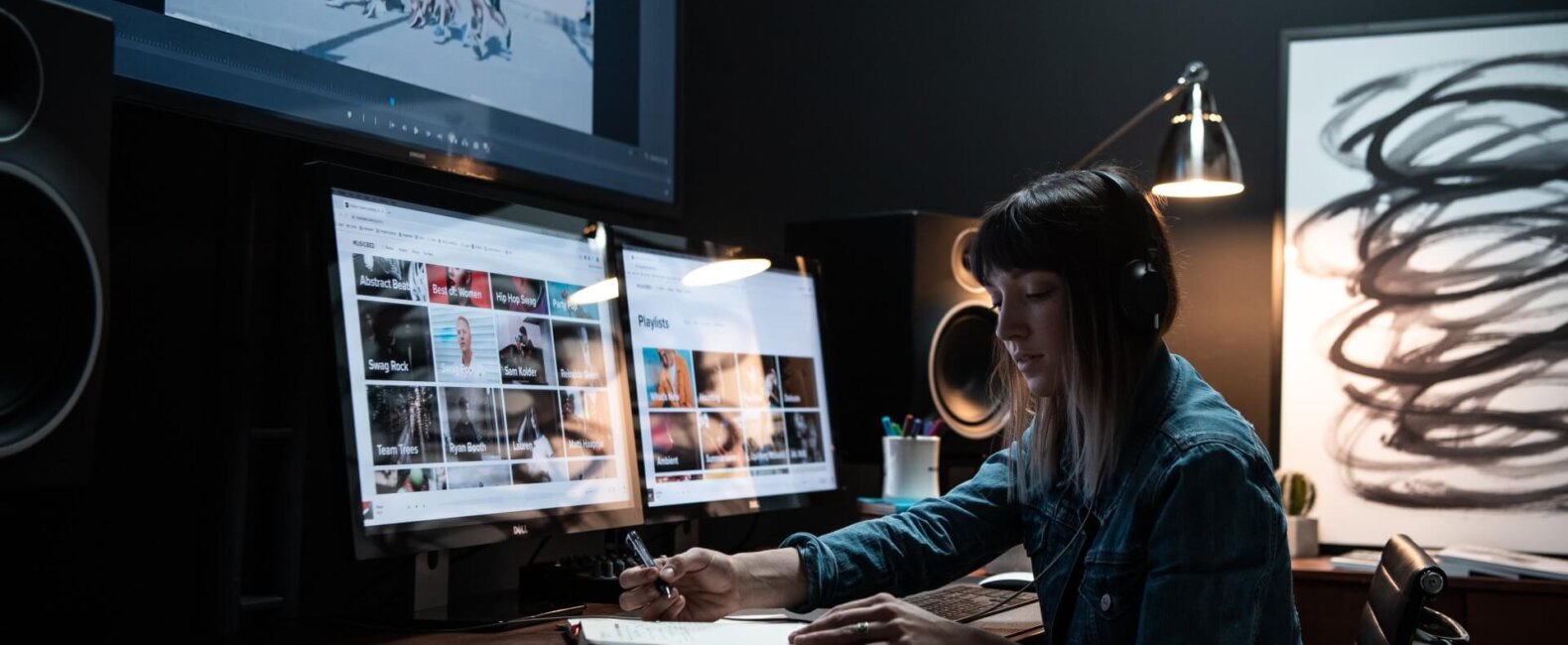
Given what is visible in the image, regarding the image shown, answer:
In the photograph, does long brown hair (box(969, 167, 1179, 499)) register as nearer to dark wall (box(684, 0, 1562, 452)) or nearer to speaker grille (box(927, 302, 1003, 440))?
speaker grille (box(927, 302, 1003, 440))

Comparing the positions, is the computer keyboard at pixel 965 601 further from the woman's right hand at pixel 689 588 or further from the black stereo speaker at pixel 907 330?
the black stereo speaker at pixel 907 330

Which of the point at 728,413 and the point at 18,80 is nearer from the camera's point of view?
the point at 18,80

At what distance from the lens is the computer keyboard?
1351 mm

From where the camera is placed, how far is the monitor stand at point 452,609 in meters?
1.17

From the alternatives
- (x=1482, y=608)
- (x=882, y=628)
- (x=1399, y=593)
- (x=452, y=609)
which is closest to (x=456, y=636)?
(x=452, y=609)

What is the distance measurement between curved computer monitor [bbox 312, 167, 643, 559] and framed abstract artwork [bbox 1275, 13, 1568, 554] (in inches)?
67.3

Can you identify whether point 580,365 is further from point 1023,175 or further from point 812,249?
point 1023,175

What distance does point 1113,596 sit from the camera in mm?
1106

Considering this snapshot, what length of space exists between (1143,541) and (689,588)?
1.43 ft

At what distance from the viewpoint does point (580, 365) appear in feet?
4.63

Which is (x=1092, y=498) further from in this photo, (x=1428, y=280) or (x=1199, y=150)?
(x=1428, y=280)

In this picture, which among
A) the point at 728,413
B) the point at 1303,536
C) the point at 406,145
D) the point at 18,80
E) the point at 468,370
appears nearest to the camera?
the point at 18,80

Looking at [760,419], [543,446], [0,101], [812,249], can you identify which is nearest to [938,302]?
[812,249]

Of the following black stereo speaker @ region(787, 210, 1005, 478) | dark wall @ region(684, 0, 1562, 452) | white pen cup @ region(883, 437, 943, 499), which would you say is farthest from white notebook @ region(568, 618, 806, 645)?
dark wall @ region(684, 0, 1562, 452)
